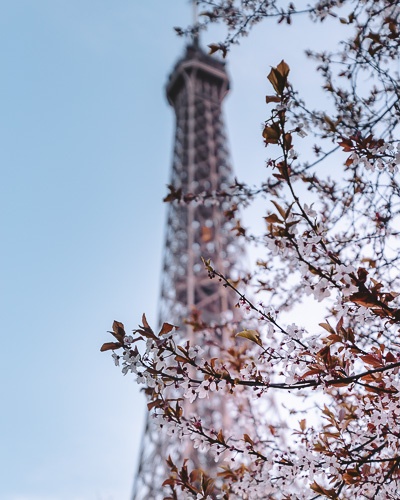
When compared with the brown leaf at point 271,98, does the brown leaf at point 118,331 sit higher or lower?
lower

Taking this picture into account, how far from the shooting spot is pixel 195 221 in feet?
66.2

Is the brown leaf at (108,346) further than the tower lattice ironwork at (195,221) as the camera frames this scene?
No

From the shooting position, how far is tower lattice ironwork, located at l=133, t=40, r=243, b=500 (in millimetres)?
15039

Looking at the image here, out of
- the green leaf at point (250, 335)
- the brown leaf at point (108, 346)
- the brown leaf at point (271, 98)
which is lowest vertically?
the brown leaf at point (108, 346)

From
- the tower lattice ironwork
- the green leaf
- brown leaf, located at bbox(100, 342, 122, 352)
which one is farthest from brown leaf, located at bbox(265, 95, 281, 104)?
the tower lattice ironwork

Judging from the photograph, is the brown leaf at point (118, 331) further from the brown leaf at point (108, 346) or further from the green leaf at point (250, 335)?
the green leaf at point (250, 335)

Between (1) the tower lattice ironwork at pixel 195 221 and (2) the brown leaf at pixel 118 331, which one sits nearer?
(2) the brown leaf at pixel 118 331

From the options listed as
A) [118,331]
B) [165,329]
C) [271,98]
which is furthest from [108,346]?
[271,98]

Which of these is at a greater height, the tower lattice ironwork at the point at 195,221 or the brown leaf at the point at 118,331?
the tower lattice ironwork at the point at 195,221

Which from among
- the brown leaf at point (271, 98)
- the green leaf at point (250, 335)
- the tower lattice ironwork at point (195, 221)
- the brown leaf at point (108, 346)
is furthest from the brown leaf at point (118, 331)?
the tower lattice ironwork at point (195, 221)

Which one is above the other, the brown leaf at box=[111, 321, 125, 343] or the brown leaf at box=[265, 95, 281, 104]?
the brown leaf at box=[265, 95, 281, 104]

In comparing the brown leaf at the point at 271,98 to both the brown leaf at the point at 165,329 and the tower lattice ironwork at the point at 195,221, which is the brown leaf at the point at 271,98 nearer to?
the brown leaf at the point at 165,329

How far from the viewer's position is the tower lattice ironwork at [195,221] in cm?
1504

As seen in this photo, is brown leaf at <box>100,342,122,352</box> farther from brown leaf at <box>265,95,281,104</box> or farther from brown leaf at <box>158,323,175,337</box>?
brown leaf at <box>265,95,281,104</box>
